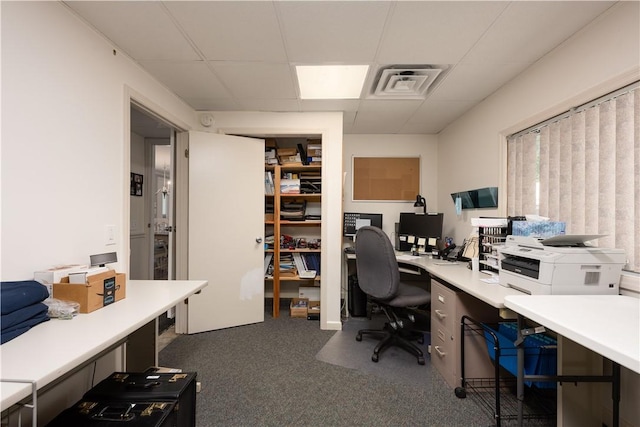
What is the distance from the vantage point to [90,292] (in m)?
1.15

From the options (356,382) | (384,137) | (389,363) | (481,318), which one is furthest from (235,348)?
(384,137)

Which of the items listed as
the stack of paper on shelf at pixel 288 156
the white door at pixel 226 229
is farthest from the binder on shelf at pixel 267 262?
the stack of paper on shelf at pixel 288 156

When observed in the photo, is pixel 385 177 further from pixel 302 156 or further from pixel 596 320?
pixel 596 320

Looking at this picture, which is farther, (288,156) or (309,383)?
(288,156)

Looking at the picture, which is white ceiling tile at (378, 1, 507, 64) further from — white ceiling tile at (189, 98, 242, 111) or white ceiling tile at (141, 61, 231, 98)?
white ceiling tile at (189, 98, 242, 111)

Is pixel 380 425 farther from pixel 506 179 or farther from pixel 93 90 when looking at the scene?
pixel 93 90

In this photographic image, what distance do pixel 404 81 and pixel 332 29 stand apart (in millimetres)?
872

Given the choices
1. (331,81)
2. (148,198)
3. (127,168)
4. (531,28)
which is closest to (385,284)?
(331,81)

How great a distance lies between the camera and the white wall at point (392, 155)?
11.5ft

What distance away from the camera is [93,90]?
1.53 meters

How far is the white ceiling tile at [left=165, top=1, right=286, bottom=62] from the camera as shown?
1384mm

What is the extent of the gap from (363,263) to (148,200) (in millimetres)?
3272

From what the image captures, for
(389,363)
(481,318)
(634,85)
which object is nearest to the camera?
(634,85)

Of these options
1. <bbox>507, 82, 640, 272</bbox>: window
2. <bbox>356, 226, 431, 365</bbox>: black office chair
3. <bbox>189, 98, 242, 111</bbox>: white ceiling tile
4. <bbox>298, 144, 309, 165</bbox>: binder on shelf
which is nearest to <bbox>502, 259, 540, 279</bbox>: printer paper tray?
<bbox>507, 82, 640, 272</bbox>: window
